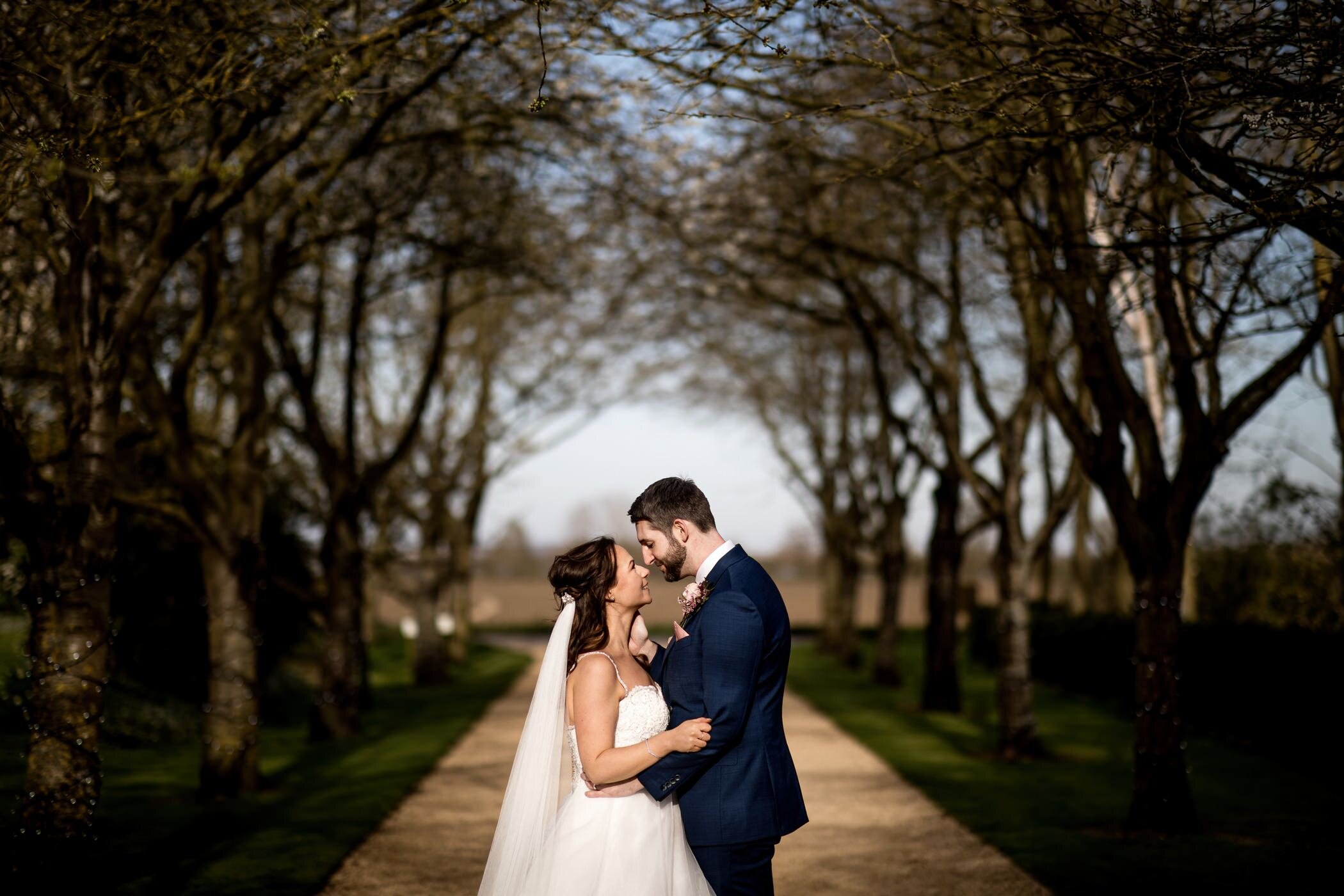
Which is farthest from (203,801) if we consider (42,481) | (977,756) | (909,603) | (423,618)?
(909,603)

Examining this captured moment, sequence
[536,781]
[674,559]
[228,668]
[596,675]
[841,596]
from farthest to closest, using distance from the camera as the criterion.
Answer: [841,596] → [228,668] → [536,781] → [596,675] → [674,559]

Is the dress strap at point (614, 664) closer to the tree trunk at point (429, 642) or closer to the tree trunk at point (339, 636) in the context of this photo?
the tree trunk at point (339, 636)

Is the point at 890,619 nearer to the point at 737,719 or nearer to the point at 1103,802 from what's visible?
the point at 1103,802

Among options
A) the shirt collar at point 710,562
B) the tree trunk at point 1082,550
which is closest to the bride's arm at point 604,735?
the shirt collar at point 710,562

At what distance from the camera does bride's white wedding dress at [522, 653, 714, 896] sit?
5.08 metres

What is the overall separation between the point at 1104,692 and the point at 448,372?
51.0 feet

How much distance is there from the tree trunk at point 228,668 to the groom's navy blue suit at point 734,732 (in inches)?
314

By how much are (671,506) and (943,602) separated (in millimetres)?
15915

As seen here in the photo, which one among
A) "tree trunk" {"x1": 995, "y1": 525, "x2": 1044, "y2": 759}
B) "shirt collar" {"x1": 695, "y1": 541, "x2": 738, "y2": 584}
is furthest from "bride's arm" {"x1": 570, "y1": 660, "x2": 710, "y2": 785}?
"tree trunk" {"x1": 995, "y1": 525, "x2": 1044, "y2": 759}

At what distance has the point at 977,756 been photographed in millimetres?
15328

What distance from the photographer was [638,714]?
5.09m

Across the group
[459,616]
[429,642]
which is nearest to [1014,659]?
[429,642]

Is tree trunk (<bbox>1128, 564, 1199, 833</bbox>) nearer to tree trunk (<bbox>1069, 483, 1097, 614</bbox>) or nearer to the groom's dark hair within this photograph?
the groom's dark hair

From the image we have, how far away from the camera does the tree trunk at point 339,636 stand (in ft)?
54.7
